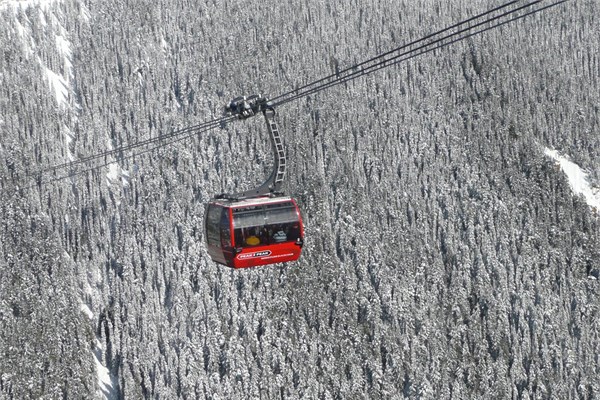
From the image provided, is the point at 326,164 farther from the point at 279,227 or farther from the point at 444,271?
the point at 279,227

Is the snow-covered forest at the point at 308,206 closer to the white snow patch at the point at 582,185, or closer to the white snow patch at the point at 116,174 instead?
the white snow patch at the point at 582,185

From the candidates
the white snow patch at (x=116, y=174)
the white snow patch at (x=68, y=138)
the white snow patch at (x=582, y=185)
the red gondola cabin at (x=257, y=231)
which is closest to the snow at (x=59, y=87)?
the white snow patch at (x=68, y=138)

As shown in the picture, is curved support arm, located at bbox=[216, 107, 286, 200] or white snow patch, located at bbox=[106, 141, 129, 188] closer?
curved support arm, located at bbox=[216, 107, 286, 200]

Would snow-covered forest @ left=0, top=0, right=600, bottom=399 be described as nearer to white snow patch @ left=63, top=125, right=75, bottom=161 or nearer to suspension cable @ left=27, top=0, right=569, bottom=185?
white snow patch @ left=63, top=125, right=75, bottom=161

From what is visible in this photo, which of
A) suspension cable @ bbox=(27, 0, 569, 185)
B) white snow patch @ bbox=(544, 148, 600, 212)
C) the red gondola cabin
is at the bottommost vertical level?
white snow patch @ bbox=(544, 148, 600, 212)

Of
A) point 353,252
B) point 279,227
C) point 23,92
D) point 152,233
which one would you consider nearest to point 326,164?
point 353,252

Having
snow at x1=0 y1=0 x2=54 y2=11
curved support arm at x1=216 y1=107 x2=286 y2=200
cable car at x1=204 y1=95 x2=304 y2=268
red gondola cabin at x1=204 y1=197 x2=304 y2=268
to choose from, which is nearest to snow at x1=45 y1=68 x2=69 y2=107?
snow at x1=0 y1=0 x2=54 y2=11

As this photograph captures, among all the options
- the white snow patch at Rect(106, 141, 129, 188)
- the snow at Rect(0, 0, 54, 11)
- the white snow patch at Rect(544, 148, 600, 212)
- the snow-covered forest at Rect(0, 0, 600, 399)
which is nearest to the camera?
the snow-covered forest at Rect(0, 0, 600, 399)
